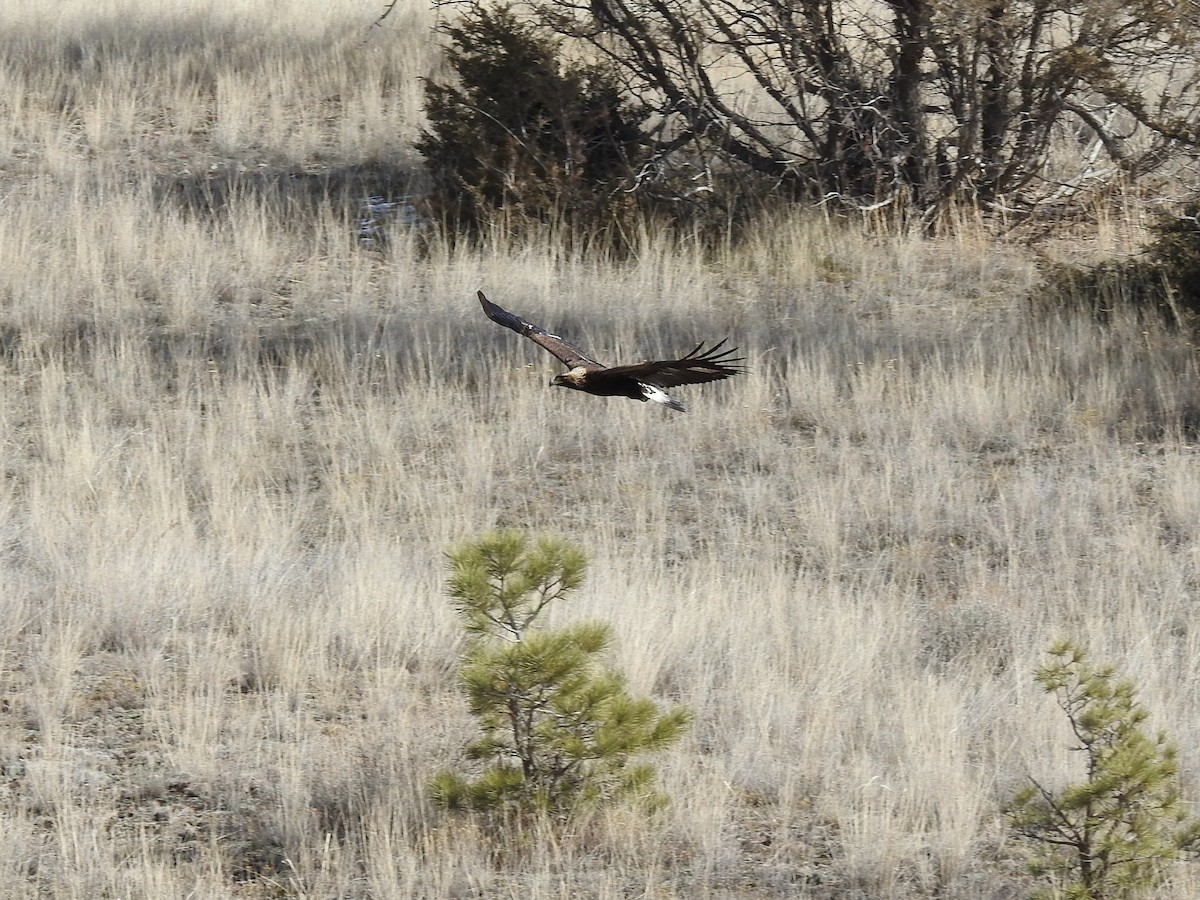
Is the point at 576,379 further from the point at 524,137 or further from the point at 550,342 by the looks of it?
the point at 524,137

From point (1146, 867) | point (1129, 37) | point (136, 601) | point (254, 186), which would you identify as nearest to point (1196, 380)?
point (1129, 37)

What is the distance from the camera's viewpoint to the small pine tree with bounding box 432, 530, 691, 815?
434 cm

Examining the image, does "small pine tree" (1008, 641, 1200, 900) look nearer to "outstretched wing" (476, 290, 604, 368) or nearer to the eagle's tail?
the eagle's tail

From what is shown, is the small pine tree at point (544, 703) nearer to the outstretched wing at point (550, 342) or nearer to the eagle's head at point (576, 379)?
the outstretched wing at point (550, 342)

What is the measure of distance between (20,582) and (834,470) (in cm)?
368

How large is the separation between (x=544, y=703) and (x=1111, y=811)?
4.88 feet

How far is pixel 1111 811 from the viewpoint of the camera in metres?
4.11

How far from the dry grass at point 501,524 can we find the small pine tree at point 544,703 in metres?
0.13

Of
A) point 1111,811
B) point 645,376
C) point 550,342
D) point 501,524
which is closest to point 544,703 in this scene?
point 550,342

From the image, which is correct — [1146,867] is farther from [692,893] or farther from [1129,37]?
[1129,37]

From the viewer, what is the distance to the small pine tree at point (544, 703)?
434cm

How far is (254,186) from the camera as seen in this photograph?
1163 centimetres

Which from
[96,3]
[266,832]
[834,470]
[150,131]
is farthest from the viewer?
[96,3]

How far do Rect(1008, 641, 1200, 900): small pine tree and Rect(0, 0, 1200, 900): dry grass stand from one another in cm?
22
